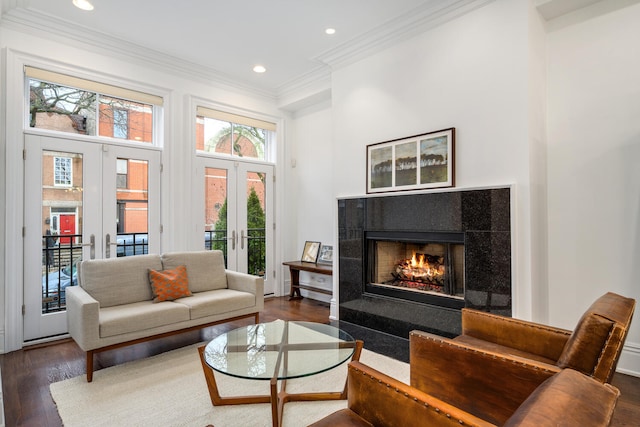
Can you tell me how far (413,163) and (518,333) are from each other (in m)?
1.85

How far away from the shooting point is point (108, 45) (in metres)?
3.82

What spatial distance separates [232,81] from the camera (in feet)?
16.0

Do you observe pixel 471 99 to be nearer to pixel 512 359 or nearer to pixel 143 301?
pixel 512 359

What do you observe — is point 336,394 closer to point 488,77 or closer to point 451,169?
point 451,169

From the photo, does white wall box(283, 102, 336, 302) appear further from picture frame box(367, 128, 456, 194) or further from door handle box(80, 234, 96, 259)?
door handle box(80, 234, 96, 259)

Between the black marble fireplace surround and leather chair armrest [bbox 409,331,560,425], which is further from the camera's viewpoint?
the black marble fireplace surround

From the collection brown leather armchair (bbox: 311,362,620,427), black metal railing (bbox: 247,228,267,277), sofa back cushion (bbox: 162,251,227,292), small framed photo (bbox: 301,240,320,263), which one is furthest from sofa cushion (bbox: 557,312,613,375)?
black metal railing (bbox: 247,228,267,277)

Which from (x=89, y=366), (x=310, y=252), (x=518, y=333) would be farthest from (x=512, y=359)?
(x=310, y=252)

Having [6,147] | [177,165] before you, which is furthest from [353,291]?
[6,147]

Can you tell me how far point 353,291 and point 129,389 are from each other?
230cm

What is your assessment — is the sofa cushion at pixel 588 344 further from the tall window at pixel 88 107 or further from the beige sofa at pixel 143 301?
the tall window at pixel 88 107

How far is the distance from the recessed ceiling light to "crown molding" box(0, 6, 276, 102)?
404mm

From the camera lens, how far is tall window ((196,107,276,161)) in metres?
4.77

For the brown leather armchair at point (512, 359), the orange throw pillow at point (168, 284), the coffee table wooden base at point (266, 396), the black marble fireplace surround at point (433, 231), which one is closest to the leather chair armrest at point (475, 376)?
the brown leather armchair at point (512, 359)
